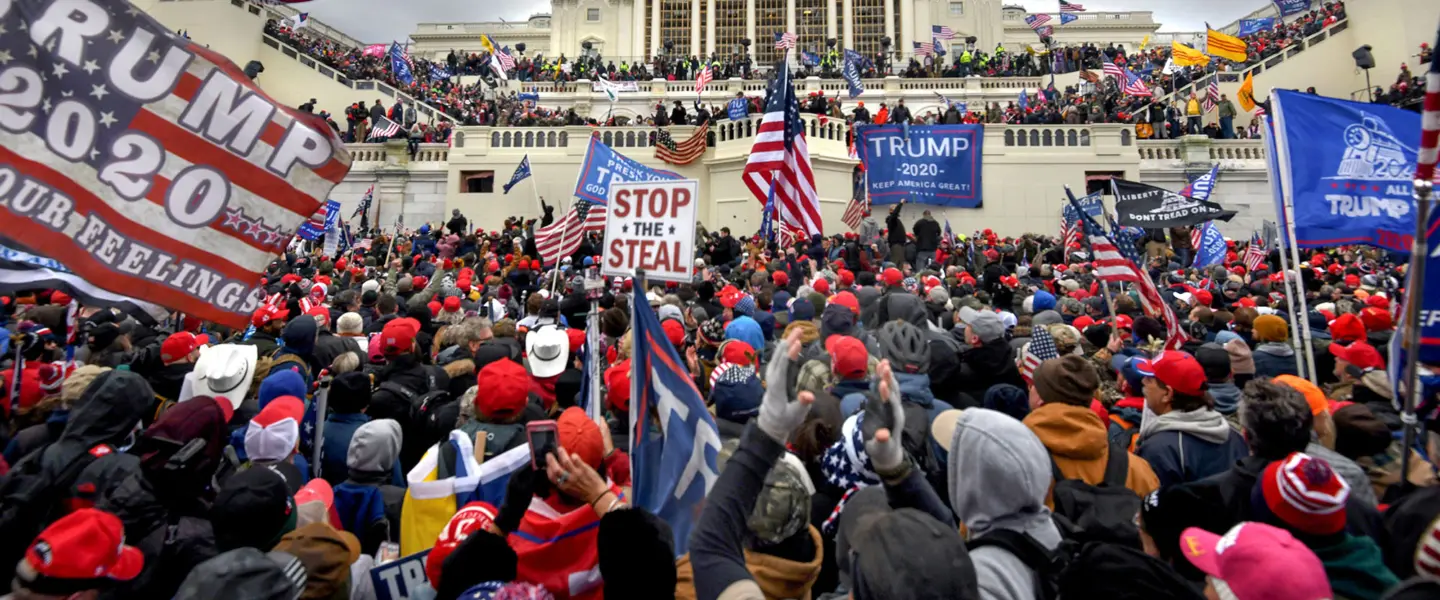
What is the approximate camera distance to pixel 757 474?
94.7 inches

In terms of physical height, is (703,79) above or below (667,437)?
above

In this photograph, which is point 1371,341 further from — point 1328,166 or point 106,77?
point 106,77

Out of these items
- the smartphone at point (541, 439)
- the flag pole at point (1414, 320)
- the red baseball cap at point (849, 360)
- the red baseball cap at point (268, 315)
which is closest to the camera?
the smartphone at point (541, 439)

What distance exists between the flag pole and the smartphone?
3.22 meters

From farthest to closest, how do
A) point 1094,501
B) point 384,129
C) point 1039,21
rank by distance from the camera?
point 1039,21
point 384,129
point 1094,501

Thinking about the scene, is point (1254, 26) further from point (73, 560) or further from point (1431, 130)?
point (73, 560)

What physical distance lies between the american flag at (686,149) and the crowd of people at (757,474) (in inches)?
685

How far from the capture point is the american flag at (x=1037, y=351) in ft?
16.9

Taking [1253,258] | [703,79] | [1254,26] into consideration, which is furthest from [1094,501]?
[1254,26]

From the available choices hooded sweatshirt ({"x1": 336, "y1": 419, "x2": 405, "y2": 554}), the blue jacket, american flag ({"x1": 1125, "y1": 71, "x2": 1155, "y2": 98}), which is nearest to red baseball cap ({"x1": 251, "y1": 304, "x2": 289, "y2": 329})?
the blue jacket

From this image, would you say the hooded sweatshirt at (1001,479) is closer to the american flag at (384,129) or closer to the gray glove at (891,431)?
the gray glove at (891,431)

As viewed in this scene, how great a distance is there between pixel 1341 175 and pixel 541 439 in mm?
6866

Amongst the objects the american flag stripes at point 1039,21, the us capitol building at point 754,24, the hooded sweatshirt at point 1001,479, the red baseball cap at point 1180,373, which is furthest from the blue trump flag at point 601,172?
the us capitol building at point 754,24

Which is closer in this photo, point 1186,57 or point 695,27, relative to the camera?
point 1186,57
